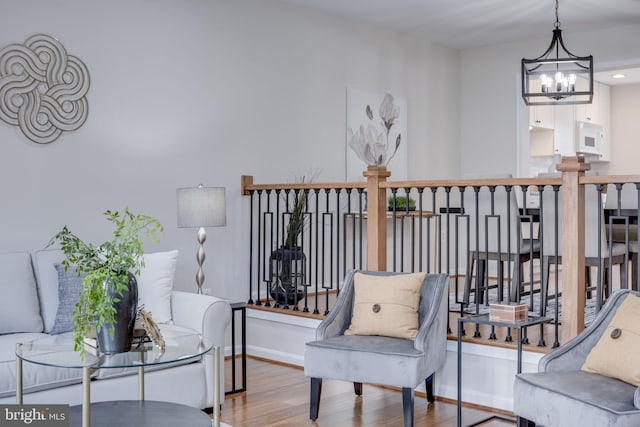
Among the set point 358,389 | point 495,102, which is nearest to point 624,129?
point 495,102

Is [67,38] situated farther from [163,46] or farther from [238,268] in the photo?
[238,268]

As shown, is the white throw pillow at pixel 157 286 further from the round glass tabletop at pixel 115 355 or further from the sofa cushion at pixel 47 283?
the round glass tabletop at pixel 115 355

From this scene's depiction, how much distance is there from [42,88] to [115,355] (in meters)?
2.24

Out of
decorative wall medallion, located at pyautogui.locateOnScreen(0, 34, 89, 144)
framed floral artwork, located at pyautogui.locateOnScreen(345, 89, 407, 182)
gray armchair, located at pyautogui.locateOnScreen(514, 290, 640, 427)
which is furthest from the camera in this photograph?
framed floral artwork, located at pyautogui.locateOnScreen(345, 89, 407, 182)

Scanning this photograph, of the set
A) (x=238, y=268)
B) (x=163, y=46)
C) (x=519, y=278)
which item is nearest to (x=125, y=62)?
(x=163, y=46)

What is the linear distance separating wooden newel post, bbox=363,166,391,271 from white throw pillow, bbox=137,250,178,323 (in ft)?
4.23

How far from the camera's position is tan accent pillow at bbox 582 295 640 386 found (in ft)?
9.17

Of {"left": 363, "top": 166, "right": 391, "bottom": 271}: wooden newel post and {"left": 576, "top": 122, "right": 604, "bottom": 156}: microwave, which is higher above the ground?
{"left": 576, "top": 122, "right": 604, "bottom": 156}: microwave

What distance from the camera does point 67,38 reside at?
4465mm

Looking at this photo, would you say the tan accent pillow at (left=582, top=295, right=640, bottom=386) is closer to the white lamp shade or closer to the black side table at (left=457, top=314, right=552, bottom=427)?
the black side table at (left=457, top=314, right=552, bottom=427)

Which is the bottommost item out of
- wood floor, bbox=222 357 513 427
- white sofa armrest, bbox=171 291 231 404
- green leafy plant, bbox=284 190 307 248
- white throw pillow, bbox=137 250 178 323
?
A: wood floor, bbox=222 357 513 427

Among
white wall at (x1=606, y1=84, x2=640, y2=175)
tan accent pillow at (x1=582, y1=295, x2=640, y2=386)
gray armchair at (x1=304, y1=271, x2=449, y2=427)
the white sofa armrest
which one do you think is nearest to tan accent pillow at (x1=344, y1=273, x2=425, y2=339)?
gray armchair at (x1=304, y1=271, x2=449, y2=427)

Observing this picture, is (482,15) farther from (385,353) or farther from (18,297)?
(18,297)

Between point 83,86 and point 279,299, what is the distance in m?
1.99
